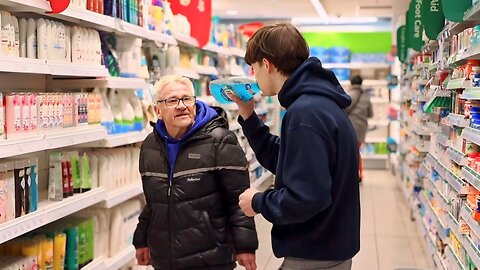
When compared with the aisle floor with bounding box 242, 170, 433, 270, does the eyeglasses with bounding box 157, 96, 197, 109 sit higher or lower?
higher

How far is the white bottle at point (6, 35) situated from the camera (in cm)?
306

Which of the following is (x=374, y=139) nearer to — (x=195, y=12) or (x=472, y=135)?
(x=195, y=12)

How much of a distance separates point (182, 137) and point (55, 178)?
1076mm

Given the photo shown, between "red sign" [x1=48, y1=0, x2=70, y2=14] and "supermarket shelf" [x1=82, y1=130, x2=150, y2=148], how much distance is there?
3.66 ft

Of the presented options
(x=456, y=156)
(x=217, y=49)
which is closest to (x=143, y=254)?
(x=456, y=156)

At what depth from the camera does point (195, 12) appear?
252 inches

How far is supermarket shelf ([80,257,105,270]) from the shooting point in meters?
4.04

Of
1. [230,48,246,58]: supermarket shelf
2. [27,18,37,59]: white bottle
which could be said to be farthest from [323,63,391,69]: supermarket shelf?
[27,18,37,59]: white bottle

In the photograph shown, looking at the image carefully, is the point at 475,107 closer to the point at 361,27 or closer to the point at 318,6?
the point at 318,6

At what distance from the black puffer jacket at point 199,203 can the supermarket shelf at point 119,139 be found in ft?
4.26

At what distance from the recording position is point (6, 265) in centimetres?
328

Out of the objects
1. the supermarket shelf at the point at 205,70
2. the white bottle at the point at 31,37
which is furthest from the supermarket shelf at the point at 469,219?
the supermarket shelf at the point at 205,70

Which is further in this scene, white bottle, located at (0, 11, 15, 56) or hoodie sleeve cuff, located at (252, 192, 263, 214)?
white bottle, located at (0, 11, 15, 56)

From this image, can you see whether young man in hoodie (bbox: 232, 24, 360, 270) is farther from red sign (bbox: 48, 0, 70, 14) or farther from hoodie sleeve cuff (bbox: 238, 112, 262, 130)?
red sign (bbox: 48, 0, 70, 14)
